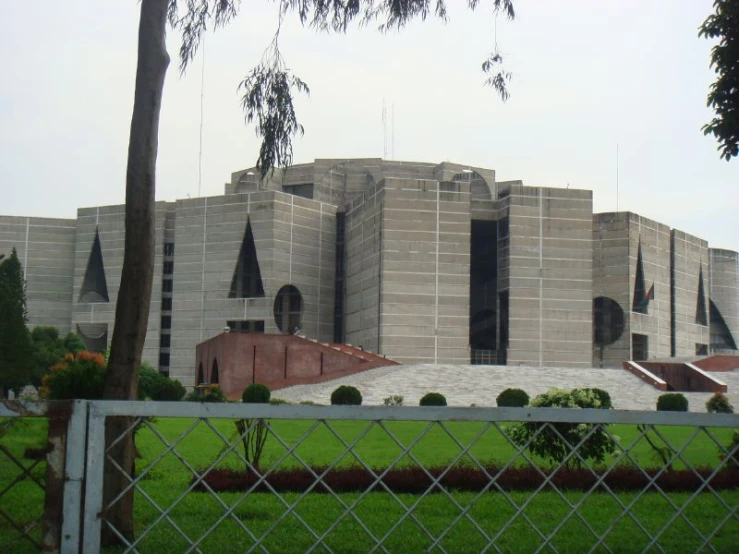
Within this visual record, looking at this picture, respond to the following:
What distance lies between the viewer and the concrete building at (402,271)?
50.3 metres

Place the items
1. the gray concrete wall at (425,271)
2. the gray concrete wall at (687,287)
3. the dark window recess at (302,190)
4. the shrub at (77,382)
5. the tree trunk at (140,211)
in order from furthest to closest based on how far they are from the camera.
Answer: the dark window recess at (302,190)
the gray concrete wall at (687,287)
the gray concrete wall at (425,271)
the shrub at (77,382)
the tree trunk at (140,211)

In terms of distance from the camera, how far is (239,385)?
41562mm

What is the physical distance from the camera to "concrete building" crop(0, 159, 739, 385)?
1981 inches

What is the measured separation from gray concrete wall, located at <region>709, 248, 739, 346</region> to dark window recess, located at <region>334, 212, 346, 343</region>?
2929 cm

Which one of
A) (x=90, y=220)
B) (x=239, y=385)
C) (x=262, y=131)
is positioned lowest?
(x=239, y=385)

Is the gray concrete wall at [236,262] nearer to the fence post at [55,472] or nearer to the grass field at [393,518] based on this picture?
the grass field at [393,518]

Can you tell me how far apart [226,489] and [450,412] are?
5981 mm

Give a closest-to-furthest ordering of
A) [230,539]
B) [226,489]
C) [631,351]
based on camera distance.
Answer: [230,539], [226,489], [631,351]

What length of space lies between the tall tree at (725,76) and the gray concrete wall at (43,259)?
59664 mm

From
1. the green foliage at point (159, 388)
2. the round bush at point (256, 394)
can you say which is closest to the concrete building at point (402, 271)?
the green foliage at point (159, 388)

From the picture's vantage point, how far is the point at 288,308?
57250 mm

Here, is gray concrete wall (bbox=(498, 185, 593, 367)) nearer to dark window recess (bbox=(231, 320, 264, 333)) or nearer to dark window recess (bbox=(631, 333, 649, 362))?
dark window recess (bbox=(631, 333, 649, 362))

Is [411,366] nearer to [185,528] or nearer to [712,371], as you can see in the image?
[712,371]

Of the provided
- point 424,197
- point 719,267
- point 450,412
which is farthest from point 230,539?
point 719,267
